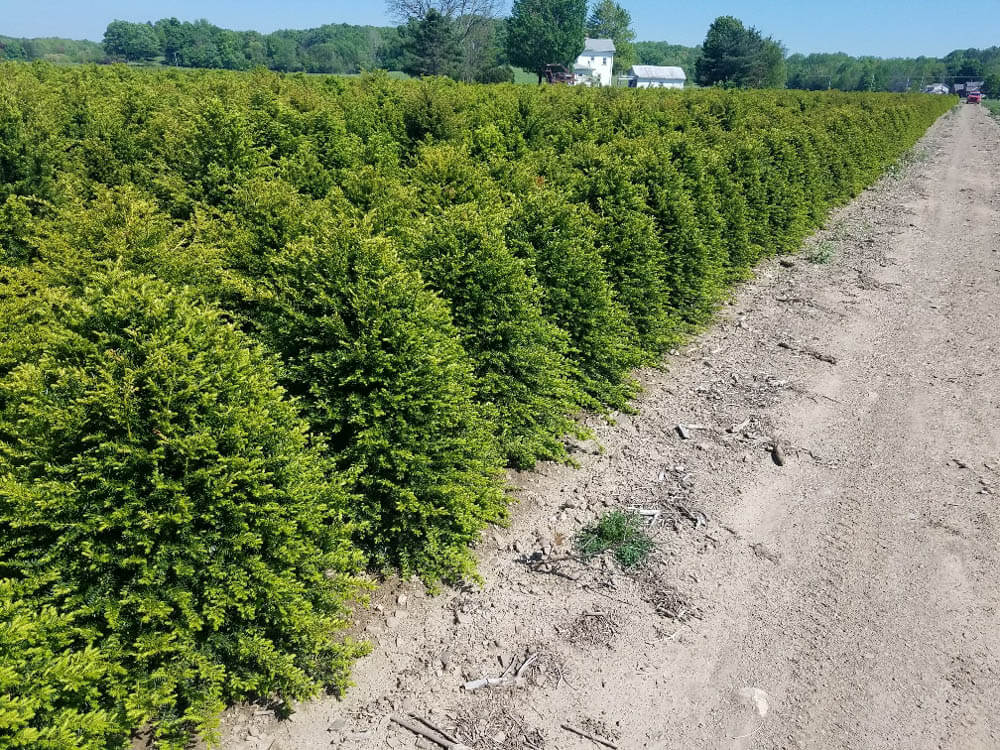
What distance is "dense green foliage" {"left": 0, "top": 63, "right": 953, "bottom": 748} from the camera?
329 centimetres

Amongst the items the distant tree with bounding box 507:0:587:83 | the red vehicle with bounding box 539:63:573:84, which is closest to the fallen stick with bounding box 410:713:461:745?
the red vehicle with bounding box 539:63:573:84

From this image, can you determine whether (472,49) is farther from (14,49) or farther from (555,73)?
(14,49)

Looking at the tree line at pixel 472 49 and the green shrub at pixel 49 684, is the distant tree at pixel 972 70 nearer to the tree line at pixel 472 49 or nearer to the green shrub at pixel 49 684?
the tree line at pixel 472 49

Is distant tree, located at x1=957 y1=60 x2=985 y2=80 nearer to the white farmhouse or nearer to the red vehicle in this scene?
the white farmhouse

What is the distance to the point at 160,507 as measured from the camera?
3354mm

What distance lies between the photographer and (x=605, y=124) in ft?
56.5

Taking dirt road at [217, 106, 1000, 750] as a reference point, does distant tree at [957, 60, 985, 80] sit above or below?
above

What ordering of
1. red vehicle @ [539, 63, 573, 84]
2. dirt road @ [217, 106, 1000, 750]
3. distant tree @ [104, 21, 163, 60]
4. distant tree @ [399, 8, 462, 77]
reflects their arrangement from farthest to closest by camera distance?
distant tree @ [104, 21, 163, 60], red vehicle @ [539, 63, 573, 84], distant tree @ [399, 8, 462, 77], dirt road @ [217, 106, 1000, 750]

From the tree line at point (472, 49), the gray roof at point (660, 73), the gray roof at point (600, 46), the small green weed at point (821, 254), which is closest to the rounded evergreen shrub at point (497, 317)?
the small green weed at point (821, 254)

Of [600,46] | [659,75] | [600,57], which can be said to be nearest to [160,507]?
[600,57]

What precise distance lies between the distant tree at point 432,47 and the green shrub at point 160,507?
189 feet

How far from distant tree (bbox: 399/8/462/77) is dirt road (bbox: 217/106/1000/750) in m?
54.6

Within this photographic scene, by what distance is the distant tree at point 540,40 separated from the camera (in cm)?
7981

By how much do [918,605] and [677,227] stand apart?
5.52 m
